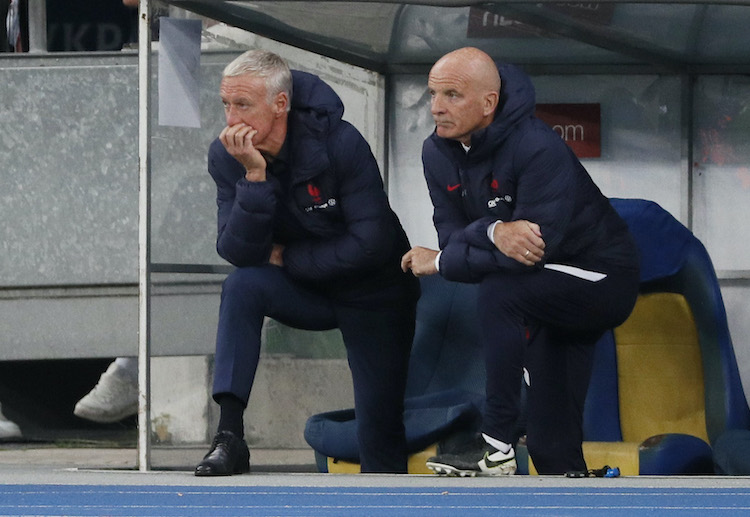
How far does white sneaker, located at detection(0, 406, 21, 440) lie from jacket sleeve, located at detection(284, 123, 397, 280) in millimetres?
4070

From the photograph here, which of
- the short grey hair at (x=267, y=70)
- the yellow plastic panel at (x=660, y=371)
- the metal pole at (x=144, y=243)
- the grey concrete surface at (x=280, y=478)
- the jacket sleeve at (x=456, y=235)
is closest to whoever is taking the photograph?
the grey concrete surface at (x=280, y=478)

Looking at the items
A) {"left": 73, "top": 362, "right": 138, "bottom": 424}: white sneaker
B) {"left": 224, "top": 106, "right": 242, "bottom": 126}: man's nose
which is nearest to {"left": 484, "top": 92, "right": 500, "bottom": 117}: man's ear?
{"left": 224, "top": 106, "right": 242, "bottom": 126}: man's nose

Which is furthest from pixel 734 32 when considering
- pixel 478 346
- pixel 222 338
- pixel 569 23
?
pixel 222 338

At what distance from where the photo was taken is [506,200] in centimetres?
552

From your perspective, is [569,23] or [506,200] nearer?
[506,200]

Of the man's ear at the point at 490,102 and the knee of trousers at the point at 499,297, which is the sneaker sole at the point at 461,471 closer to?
the knee of trousers at the point at 499,297

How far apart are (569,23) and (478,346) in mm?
1292

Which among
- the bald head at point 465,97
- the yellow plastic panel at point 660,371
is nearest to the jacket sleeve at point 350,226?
the bald head at point 465,97

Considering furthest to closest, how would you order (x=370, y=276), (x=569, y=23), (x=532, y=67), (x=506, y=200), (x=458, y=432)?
1. (x=532, y=67)
2. (x=569, y=23)
3. (x=458, y=432)
4. (x=370, y=276)
5. (x=506, y=200)

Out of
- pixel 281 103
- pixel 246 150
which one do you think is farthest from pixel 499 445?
pixel 281 103

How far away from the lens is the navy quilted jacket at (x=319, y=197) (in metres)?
5.79

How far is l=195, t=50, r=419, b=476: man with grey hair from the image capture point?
220 inches

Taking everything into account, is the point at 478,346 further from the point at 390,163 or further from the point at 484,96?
the point at 484,96

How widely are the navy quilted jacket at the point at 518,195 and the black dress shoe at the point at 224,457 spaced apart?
817 millimetres
